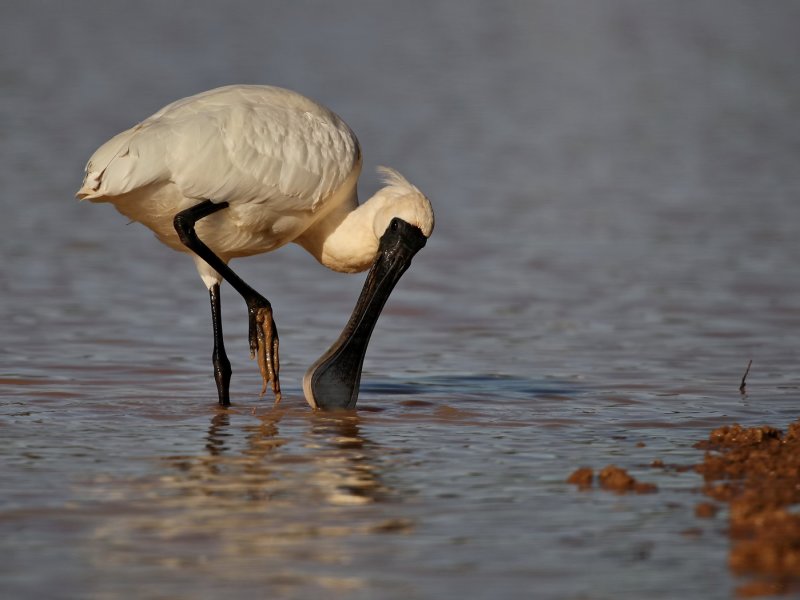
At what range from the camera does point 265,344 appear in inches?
359

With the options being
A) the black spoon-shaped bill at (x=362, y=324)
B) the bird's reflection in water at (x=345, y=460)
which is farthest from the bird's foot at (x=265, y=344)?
the bird's reflection in water at (x=345, y=460)

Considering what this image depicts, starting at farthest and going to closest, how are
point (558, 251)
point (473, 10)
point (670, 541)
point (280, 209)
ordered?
point (473, 10) < point (558, 251) < point (280, 209) < point (670, 541)

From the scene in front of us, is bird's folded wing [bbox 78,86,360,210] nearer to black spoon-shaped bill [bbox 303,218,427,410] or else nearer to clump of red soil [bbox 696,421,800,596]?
black spoon-shaped bill [bbox 303,218,427,410]

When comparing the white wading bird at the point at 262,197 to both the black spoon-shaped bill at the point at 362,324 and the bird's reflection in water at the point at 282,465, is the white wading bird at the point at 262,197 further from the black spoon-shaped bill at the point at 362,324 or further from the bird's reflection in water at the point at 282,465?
the bird's reflection in water at the point at 282,465

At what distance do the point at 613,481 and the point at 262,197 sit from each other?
2884 mm

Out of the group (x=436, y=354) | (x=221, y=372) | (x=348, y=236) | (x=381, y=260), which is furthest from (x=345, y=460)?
(x=436, y=354)

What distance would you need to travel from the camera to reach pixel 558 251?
46.3 feet

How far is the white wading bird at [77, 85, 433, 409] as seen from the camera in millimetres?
8492

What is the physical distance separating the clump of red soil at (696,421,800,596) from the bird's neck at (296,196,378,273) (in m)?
2.45

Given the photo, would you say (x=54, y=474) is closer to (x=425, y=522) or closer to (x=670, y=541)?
(x=425, y=522)

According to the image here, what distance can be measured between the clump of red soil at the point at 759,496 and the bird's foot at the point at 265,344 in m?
2.43

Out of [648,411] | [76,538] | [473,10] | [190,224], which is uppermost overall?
[473,10]

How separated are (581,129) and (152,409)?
1361 cm

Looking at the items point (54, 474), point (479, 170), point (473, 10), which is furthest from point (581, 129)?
point (473, 10)
